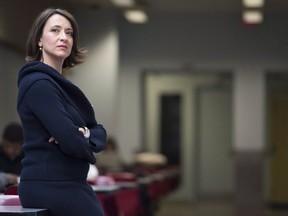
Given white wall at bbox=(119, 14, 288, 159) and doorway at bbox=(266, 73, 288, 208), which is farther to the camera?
doorway at bbox=(266, 73, 288, 208)

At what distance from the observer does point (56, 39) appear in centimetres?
263

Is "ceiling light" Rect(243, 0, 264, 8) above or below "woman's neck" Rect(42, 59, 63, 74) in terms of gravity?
above

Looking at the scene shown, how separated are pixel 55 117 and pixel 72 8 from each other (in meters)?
8.56

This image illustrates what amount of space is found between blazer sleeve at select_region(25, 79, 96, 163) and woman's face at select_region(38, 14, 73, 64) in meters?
0.18

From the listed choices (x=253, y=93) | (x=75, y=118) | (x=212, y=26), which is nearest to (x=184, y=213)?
(x=253, y=93)

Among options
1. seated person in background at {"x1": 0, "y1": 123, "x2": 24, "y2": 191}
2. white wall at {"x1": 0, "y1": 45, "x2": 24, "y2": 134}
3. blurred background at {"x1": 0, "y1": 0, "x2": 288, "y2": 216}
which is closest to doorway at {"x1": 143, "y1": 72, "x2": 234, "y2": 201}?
blurred background at {"x1": 0, "y1": 0, "x2": 288, "y2": 216}

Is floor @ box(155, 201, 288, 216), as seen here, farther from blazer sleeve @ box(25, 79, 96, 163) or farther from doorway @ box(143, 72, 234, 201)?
blazer sleeve @ box(25, 79, 96, 163)

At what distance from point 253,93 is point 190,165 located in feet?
14.0

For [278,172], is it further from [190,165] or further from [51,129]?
[51,129]

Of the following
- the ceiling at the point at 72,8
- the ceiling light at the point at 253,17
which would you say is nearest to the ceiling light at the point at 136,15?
the ceiling at the point at 72,8

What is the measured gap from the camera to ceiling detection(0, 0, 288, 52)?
7547 millimetres

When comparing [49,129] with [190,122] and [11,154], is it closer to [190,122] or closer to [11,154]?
[11,154]

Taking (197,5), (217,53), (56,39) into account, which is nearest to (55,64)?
(56,39)

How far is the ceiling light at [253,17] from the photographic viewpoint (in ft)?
39.4
